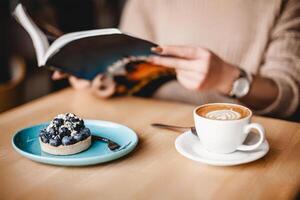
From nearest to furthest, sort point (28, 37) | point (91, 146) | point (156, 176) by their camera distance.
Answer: point (156, 176), point (91, 146), point (28, 37)

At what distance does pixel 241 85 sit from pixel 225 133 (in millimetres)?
455

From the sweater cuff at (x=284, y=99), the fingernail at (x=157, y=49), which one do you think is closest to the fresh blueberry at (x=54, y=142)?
the fingernail at (x=157, y=49)

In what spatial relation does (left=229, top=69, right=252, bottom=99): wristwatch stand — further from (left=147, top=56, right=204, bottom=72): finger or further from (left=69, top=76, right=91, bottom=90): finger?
(left=69, top=76, right=91, bottom=90): finger

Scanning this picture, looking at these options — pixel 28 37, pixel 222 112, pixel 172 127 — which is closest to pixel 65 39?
Result: pixel 172 127

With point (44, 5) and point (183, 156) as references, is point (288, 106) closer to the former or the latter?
point (183, 156)

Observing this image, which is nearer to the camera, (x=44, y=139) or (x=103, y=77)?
(x=44, y=139)

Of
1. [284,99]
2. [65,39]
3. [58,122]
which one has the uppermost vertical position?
[65,39]

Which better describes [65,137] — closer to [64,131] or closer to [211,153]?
[64,131]

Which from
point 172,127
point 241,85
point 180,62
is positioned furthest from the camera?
point 241,85

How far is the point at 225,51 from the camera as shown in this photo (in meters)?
1.60

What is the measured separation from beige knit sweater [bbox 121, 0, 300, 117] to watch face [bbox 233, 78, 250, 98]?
0.12 metres

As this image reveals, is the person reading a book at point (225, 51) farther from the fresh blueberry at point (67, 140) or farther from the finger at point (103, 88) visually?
the fresh blueberry at point (67, 140)

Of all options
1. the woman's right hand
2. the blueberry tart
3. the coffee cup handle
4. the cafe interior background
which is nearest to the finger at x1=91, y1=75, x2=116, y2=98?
the woman's right hand

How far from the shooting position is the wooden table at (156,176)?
778 mm
